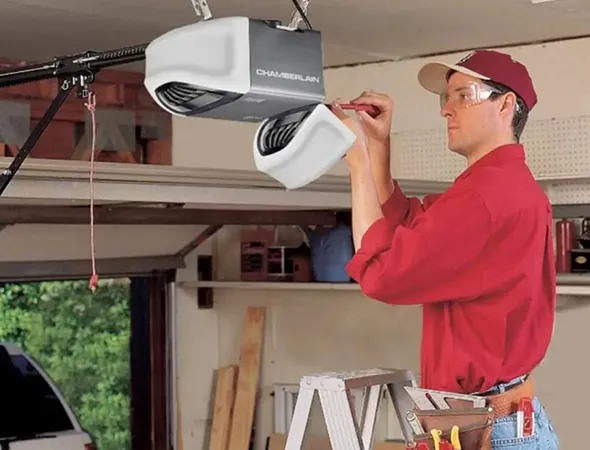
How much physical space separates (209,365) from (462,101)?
136 inches

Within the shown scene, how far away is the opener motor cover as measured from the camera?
216cm

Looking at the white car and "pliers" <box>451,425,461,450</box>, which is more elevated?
"pliers" <box>451,425,461,450</box>

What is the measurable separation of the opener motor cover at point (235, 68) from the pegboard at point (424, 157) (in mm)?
2767

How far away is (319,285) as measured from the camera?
5.35 metres

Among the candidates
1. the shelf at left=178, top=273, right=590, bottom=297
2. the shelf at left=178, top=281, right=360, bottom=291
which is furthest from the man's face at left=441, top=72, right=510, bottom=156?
the shelf at left=178, top=281, right=360, bottom=291

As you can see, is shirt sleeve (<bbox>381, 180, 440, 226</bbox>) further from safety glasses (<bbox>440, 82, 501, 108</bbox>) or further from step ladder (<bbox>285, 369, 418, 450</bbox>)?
step ladder (<bbox>285, 369, 418, 450</bbox>)

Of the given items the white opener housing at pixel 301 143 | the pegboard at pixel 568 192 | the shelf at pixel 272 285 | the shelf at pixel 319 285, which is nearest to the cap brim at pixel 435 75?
the white opener housing at pixel 301 143

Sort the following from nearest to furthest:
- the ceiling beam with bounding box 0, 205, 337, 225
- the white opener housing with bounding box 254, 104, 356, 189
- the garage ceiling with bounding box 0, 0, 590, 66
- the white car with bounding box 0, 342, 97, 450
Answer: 1. the white opener housing with bounding box 254, 104, 356, 189
2. the garage ceiling with bounding box 0, 0, 590, 66
3. the ceiling beam with bounding box 0, 205, 337, 225
4. the white car with bounding box 0, 342, 97, 450

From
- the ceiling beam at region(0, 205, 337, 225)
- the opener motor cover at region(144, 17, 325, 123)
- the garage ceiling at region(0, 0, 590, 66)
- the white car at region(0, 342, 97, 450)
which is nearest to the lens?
the opener motor cover at region(144, 17, 325, 123)

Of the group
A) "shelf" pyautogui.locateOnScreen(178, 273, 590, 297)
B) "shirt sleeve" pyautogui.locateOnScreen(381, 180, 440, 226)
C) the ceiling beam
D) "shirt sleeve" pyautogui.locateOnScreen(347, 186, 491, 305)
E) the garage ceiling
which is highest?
the garage ceiling

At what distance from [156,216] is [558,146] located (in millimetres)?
1778

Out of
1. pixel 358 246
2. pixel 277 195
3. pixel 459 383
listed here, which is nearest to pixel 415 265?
pixel 358 246

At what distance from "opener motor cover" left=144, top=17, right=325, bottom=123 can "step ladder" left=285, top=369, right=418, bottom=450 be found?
120 centimetres

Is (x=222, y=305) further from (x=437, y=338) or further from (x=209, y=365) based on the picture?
(x=437, y=338)
